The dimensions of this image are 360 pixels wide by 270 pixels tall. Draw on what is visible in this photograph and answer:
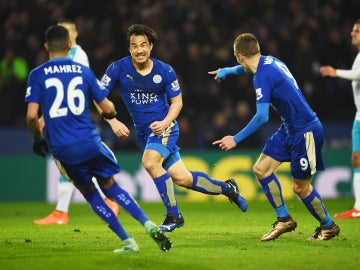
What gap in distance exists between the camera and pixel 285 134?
8.80 m

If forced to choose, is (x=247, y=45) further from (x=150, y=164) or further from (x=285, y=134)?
(x=150, y=164)

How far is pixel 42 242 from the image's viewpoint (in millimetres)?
8906

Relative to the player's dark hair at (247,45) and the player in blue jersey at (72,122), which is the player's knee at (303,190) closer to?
the player's dark hair at (247,45)

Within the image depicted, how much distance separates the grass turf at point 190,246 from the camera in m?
7.04

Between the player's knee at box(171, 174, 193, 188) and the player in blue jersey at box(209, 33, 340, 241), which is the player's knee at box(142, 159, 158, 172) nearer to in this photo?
the player's knee at box(171, 174, 193, 188)

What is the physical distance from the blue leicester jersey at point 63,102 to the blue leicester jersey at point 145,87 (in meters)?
1.97

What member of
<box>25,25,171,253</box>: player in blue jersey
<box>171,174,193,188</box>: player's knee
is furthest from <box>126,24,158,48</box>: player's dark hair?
<box>25,25,171,253</box>: player in blue jersey

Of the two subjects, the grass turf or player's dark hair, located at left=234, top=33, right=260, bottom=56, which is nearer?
the grass turf

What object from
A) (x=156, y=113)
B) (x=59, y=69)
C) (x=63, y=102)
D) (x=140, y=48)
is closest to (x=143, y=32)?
(x=140, y=48)

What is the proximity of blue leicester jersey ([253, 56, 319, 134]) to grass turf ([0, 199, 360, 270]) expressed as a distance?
127 centimetres

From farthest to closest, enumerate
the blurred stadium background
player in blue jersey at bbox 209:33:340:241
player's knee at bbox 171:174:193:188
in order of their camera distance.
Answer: the blurred stadium background, player's knee at bbox 171:174:193:188, player in blue jersey at bbox 209:33:340:241

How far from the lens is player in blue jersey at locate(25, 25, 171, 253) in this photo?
7410 mm

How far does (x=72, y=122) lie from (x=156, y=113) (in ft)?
7.32

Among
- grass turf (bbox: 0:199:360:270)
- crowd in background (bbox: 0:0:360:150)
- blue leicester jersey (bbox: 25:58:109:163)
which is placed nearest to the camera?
grass turf (bbox: 0:199:360:270)
